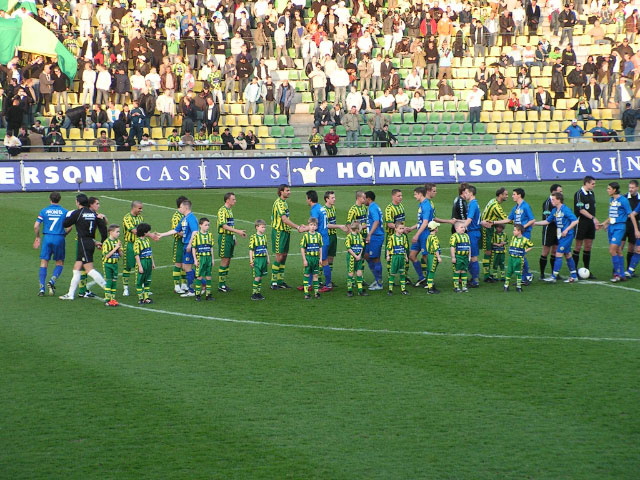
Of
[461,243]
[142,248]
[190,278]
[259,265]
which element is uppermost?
[142,248]

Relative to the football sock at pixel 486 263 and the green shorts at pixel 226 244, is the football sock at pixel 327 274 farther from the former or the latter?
the football sock at pixel 486 263

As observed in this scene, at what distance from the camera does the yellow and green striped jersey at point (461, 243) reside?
61.0 ft

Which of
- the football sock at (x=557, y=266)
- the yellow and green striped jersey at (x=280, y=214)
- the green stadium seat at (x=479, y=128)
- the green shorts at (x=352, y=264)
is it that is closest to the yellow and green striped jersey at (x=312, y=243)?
the green shorts at (x=352, y=264)

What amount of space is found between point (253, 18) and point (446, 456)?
3626cm

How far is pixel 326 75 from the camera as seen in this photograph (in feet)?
136

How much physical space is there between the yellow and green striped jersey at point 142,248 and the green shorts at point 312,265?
9.50 feet

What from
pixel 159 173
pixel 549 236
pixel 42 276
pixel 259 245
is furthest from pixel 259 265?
pixel 159 173

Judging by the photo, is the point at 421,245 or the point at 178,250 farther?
the point at 421,245

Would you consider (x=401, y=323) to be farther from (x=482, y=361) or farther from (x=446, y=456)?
(x=446, y=456)

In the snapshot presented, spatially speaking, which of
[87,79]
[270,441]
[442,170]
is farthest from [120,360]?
[87,79]

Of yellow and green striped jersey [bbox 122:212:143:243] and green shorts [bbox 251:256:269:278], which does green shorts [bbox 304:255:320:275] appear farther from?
yellow and green striped jersey [bbox 122:212:143:243]

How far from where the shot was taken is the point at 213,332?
1577 cm

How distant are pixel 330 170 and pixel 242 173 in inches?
123

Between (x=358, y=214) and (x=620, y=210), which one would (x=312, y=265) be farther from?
(x=620, y=210)
